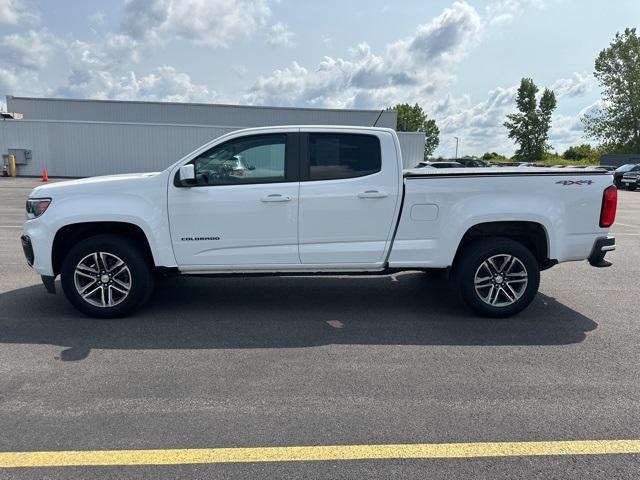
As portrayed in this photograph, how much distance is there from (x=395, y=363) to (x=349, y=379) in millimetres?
499

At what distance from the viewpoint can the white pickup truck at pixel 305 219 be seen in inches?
196

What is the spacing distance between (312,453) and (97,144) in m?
31.7

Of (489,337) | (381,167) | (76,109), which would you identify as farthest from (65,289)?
(76,109)

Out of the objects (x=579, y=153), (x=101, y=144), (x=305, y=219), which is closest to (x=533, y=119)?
(x=579, y=153)

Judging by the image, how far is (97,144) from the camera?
30516mm

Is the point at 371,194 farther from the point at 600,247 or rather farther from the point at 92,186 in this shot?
the point at 92,186

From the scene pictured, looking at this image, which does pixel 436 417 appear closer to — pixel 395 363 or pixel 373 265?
pixel 395 363

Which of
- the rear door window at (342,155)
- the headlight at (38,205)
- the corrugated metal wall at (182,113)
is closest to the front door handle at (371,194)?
the rear door window at (342,155)

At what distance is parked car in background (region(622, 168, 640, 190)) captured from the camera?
94.9 feet

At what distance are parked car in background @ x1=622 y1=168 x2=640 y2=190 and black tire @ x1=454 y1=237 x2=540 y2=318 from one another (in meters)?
29.0

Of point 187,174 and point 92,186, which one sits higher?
point 187,174

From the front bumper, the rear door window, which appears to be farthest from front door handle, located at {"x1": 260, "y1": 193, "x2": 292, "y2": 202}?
the front bumper

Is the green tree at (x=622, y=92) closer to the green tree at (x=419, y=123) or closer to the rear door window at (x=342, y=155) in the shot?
the green tree at (x=419, y=123)

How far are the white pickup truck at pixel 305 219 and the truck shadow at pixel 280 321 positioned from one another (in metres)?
0.33
